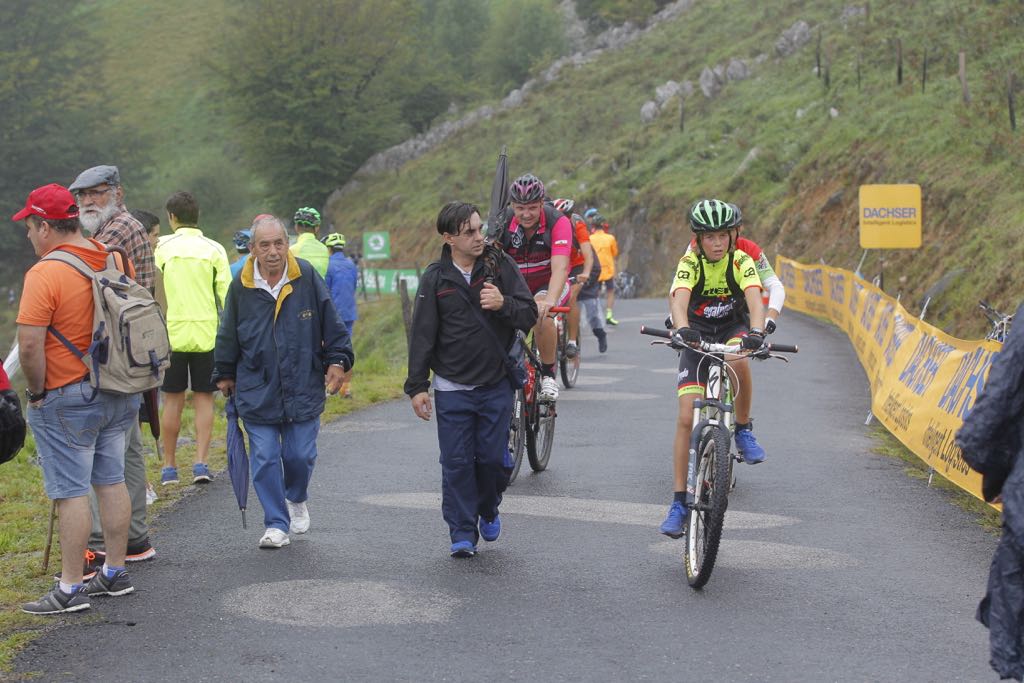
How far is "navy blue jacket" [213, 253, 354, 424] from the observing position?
24.3 ft

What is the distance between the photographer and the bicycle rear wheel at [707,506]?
652cm

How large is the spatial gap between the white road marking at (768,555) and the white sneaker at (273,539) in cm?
213

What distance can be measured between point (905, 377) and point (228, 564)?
275 inches

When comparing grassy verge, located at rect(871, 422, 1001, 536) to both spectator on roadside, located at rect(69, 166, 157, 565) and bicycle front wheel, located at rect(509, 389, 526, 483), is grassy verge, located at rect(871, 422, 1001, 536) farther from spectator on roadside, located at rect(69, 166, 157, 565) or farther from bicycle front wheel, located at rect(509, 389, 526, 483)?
spectator on roadside, located at rect(69, 166, 157, 565)

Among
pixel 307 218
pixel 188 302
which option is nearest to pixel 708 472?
pixel 188 302

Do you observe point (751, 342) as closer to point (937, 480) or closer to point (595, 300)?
point (937, 480)

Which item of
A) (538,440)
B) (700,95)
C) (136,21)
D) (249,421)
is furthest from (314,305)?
(136,21)

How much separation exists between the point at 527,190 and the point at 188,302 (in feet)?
8.73

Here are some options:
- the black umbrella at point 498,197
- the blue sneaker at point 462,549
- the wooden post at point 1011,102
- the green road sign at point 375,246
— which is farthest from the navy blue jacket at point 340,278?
the green road sign at point 375,246

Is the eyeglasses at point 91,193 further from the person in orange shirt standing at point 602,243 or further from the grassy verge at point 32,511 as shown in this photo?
the person in orange shirt standing at point 602,243

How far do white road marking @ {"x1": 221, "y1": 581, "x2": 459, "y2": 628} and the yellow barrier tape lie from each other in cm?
347

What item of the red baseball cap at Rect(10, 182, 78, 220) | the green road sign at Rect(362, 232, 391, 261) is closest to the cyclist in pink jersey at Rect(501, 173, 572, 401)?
the red baseball cap at Rect(10, 182, 78, 220)

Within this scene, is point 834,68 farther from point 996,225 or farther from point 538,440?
point 538,440

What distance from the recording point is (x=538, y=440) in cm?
1013
